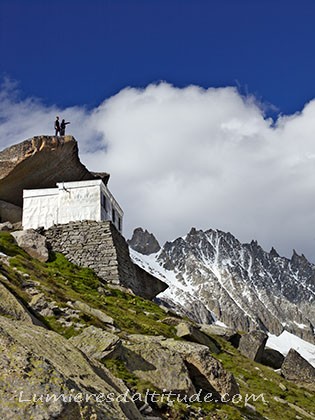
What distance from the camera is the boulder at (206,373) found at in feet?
53.3

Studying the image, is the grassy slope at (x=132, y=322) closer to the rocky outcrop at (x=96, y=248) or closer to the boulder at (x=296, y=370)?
the rocky outcrop at (x=96, y=248)

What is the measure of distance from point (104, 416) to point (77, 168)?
4511 cm

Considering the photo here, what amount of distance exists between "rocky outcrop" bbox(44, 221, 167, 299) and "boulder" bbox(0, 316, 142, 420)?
33.4 metres

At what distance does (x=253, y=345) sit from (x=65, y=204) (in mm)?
19533

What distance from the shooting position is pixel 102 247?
1802 inches

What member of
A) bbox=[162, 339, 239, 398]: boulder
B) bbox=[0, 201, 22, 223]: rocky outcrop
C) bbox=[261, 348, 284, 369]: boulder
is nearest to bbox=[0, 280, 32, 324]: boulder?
bbox=[162, 339, 239, 398]: boulder

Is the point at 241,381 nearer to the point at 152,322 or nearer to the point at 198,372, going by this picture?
the point at 152,322

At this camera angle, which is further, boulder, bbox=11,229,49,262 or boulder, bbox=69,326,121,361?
boulder, bbox=11,229,49,262

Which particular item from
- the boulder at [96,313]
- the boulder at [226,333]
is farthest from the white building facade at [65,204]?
the boulder at [96,313]

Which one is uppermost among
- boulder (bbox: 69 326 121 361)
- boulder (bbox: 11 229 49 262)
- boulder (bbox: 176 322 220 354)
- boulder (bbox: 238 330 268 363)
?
boulder (bbox: 11 229 49 262)

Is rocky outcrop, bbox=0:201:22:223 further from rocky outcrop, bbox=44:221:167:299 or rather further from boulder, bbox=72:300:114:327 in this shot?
boulder, bbox=72:300:114:327

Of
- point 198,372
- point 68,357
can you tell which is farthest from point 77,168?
point 68,357

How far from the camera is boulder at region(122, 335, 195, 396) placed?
48.7 ft

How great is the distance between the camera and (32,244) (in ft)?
141
